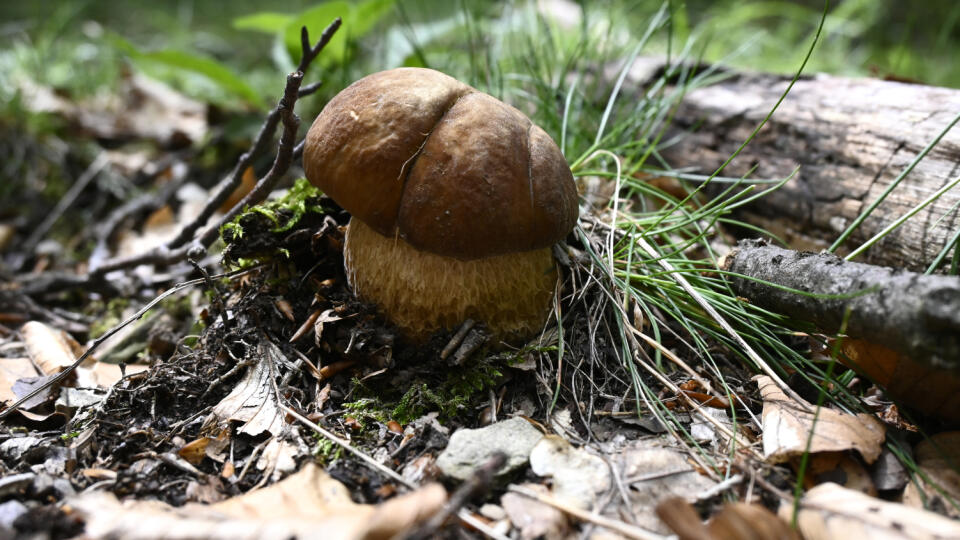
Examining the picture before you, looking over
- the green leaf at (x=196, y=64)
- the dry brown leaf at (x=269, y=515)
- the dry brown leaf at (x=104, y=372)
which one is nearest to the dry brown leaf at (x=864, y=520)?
the dry brown leaf at (x=269, y=515)

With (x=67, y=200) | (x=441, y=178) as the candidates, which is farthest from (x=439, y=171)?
(x=67, y=200)

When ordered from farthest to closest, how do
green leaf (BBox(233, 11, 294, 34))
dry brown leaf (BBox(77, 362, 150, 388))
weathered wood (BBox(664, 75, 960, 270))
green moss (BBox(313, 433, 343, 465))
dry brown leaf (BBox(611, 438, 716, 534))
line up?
1. green leaf (BBox(233, 11, 294, 34))
2. weathered wood (BBox(664, 75, 960, 270))
3. dry brown leaf (BBox(77, 362, 150, 388))
4. green moss (BBox(313, 433, 343, 465))
5. dry brown leaf (BBox(611, 438, 716, 534))

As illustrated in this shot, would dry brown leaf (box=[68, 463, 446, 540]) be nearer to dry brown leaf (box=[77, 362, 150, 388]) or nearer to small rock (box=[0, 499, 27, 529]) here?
small rock (box=[0, 499, 27, 529])

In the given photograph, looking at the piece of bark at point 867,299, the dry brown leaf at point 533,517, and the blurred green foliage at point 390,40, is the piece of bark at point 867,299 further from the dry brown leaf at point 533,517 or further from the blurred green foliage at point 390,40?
the blurred green foliage at point 390,40

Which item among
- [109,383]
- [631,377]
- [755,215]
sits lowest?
[109,383]

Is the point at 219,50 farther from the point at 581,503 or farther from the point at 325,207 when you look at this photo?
the point at 581,503

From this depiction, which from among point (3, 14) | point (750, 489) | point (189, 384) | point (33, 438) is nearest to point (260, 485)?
point (189, 384)

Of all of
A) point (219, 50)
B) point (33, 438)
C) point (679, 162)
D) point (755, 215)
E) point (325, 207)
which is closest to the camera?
point (33, 438)

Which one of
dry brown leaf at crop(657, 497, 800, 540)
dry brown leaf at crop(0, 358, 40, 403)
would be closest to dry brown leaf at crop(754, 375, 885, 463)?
dry brown leaf at crop(657, 497, 800, 540)
